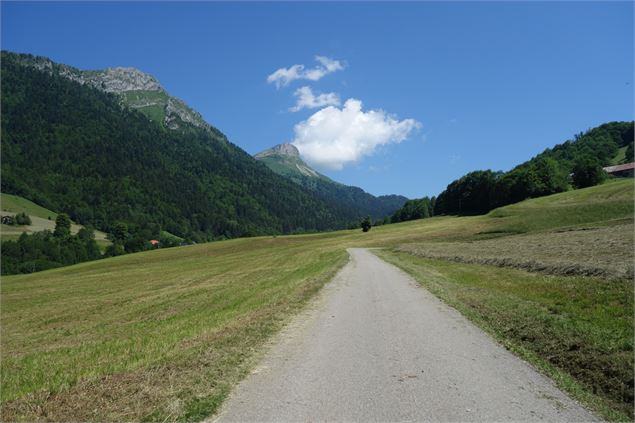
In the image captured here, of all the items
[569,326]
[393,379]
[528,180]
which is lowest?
[569,326]

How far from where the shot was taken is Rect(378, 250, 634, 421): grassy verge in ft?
→ 24.2


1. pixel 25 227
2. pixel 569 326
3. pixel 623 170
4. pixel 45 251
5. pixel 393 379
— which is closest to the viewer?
pixel 393 379

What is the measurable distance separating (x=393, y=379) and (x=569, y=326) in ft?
21.2

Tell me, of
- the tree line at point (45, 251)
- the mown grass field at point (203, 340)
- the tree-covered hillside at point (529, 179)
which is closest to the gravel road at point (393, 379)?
the mown grass field at point (203, 340)

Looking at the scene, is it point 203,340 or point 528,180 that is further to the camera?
point 528,180

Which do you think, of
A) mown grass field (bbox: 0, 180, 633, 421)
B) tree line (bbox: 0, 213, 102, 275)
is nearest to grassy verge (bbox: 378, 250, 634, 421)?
mown grass field (bbox: 0, 180, 633, 421)

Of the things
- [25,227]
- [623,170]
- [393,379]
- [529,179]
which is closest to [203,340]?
[393,379]

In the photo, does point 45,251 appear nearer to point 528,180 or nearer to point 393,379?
point 528,180

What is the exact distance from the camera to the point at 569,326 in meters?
11.0

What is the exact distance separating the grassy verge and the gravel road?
0.57 meters

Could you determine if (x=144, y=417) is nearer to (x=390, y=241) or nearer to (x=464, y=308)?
(x=464, y=308)

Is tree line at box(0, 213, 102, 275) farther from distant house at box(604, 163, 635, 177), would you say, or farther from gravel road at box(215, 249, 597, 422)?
distant house at box(604, 163, 635, 177)

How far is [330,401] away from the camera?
6641mm

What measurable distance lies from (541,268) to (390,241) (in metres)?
57.4
